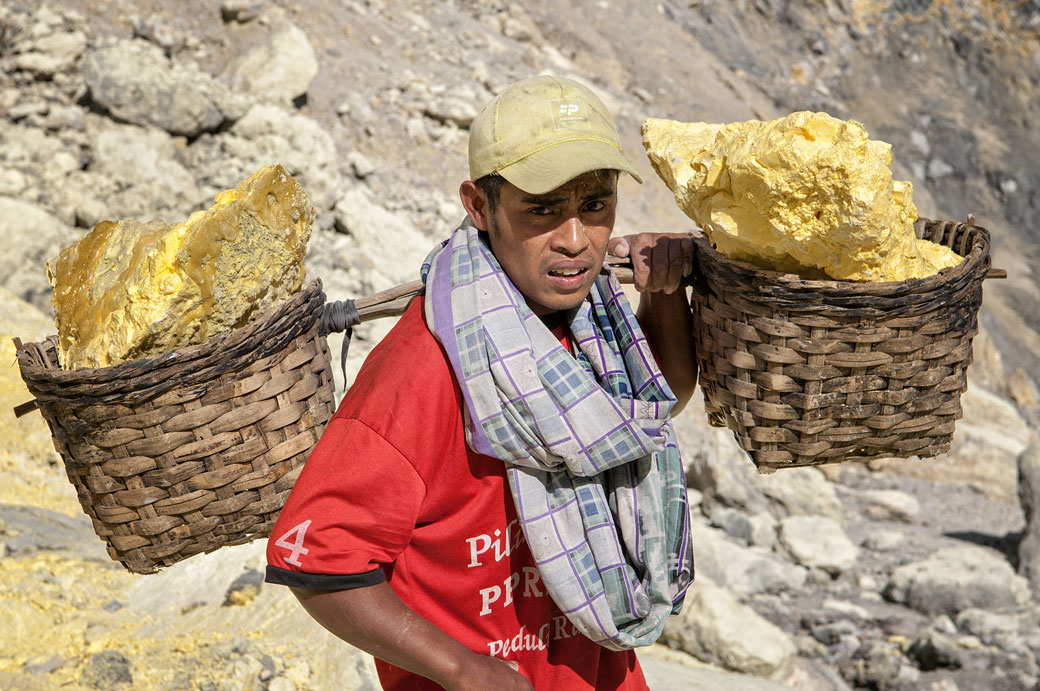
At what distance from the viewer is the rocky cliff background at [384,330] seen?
10.7ft

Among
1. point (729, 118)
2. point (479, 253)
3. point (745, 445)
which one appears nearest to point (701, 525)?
point (745, 445)

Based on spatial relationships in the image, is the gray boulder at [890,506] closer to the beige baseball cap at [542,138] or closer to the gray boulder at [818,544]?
the gray boulder at [818,544]

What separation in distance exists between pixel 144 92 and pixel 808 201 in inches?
248

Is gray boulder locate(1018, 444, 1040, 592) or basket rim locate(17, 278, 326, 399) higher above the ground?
basket rim locate(17, 278, 326, 399)

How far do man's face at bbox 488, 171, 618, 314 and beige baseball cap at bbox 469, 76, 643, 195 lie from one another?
53 millimetres

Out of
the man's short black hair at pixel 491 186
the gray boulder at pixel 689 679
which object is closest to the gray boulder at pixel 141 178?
the gray boulder at pixel 689 679

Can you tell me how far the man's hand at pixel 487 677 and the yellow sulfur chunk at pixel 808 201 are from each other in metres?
0.99

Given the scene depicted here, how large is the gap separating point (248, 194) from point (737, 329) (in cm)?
107

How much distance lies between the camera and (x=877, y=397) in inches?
76.3

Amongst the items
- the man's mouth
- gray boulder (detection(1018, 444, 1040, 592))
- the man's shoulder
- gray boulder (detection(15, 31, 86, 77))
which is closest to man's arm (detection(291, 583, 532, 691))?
the man's shoulder

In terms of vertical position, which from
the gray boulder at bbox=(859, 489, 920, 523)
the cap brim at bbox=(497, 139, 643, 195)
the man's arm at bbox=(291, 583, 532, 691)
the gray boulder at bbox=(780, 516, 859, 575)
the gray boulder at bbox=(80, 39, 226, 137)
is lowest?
the gray boulder at bbox=(859, 489, 920, 523)

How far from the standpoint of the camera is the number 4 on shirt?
4.97 ft

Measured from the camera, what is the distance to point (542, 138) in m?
1.66

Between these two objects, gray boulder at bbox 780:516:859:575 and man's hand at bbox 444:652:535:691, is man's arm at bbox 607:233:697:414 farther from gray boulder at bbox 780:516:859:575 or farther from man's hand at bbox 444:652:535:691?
gray boulder at bbox 780:516:859:575
